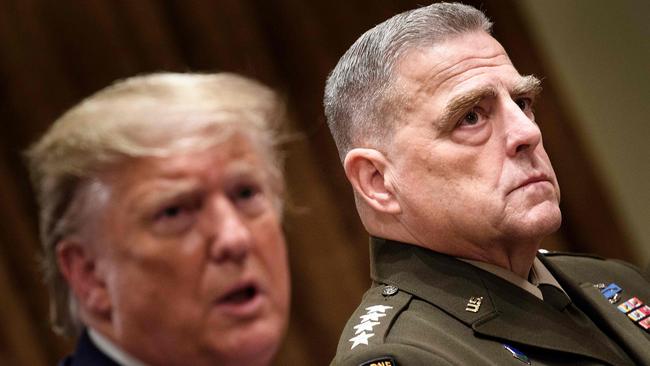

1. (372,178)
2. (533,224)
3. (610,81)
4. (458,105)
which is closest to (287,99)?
(610,81)

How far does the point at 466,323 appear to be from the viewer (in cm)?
183

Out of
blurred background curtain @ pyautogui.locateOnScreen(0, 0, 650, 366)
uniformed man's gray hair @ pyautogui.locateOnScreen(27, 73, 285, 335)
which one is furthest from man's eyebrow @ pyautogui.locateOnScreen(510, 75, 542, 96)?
blurred background curtain @ pyautogui.locateOnScreen(0, 0, 650, 366)

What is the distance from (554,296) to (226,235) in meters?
1.06

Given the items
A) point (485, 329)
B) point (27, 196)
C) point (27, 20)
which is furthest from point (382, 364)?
point (27, 20)

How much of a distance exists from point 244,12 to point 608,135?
64.6 inches

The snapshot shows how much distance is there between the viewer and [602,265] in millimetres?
2258

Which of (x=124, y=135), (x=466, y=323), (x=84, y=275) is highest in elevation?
(x=124, y=135)

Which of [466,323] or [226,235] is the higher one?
[226,235]

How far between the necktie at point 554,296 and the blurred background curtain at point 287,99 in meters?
1.52

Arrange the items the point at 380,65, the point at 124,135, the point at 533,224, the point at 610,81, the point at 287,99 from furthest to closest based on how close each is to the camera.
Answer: the point at 610,81 → the point at 287,99 → the point at 380,65 → the point at 533,224 → the point at 124,135

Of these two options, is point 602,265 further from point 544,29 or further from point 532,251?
point 544,29

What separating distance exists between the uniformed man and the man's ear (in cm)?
72

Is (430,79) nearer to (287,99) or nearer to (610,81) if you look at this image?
(287,99)

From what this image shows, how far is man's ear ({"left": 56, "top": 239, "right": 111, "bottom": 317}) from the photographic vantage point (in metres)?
1.07
